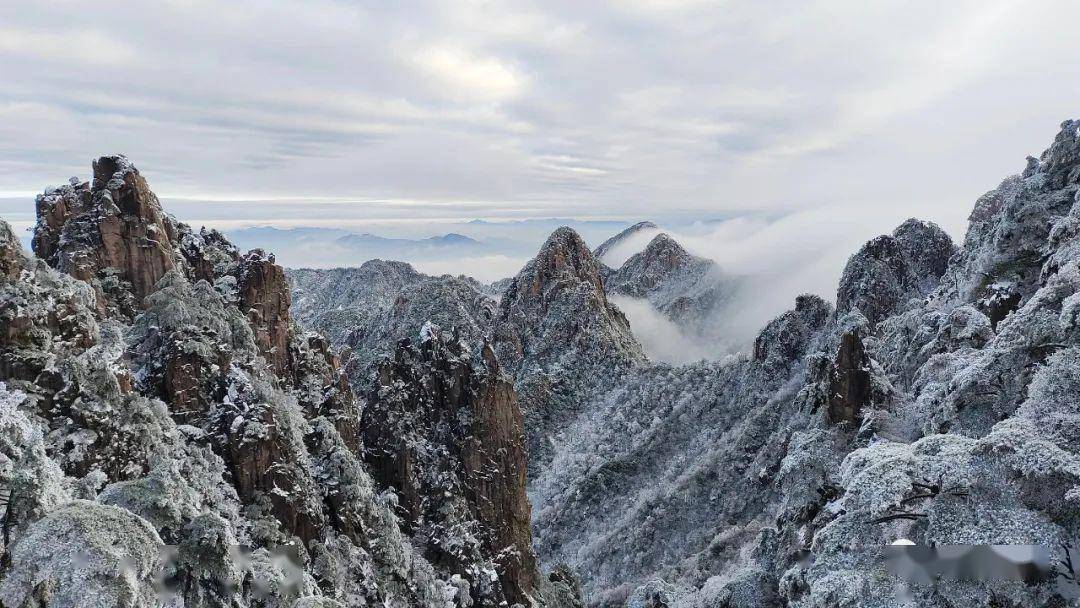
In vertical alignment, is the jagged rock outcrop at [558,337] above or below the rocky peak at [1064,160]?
below

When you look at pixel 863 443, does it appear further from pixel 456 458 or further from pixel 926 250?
pixel 926 250

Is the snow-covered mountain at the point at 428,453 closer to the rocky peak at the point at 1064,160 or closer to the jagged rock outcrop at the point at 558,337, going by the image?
the rocky peak at the point at 1064,160

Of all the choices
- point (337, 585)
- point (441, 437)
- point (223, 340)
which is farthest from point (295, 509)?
point (441, 437)

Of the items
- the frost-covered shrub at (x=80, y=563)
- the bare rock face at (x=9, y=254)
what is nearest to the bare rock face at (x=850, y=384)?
the frost-covered shrub at (x=80, y=563)

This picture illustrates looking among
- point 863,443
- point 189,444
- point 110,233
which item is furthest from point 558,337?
point 189,444

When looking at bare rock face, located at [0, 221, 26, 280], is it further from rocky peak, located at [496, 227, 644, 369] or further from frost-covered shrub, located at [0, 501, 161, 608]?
rocky peak, located at [496, 227, 644, 369]
